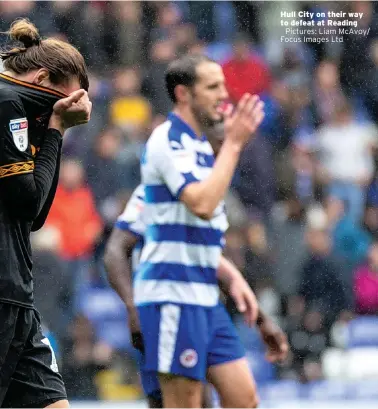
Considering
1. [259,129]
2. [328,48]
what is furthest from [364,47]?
[259,129]

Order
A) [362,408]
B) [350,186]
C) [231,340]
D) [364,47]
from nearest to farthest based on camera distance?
1. [231,340]
2. [362,408]
3. [350,186]
4. [364,47]

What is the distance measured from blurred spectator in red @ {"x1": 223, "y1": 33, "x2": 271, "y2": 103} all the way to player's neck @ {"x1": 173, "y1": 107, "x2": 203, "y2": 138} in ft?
11.6

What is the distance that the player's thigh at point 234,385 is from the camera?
502 centimetres

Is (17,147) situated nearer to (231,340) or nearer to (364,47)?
(231,340)

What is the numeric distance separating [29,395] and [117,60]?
5.97 m

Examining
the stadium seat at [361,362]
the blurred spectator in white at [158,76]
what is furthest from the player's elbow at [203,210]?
the blurred spectator in white at [158,76]

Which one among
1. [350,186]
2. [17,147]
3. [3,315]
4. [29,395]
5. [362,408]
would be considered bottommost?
[362,408]

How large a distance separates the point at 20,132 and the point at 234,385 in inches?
87.0

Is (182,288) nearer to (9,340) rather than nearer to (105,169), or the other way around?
(9,340)

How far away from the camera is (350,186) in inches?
349

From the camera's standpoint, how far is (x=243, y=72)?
29.2 feet

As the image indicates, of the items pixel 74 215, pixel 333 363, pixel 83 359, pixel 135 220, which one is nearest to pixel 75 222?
pixel 74 215

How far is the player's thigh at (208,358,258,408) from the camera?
5016 millimetres

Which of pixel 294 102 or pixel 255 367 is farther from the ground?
pixel 294 102
